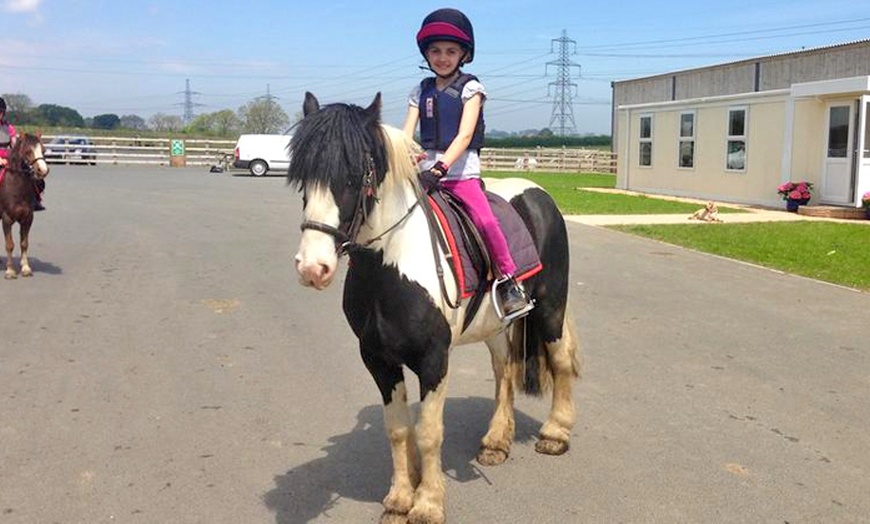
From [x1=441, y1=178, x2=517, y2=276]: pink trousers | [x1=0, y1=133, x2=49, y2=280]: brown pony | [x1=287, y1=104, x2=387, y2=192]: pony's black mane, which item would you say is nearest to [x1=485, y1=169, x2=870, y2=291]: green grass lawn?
[x1=441, y1=178, x2=517, y2=276]: pink trousers

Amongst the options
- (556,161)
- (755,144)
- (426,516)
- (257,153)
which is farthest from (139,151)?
(426,516)

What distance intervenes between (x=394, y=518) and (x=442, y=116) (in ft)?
6.57

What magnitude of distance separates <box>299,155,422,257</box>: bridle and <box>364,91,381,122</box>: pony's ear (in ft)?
0.62

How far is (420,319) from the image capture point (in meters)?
3.42

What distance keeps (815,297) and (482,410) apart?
18.1 ft

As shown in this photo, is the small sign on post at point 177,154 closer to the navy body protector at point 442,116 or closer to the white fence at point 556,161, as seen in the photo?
the white fence at point 556,161

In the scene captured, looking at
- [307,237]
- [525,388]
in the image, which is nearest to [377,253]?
[307,237]

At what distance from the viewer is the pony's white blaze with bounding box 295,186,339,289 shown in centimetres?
283

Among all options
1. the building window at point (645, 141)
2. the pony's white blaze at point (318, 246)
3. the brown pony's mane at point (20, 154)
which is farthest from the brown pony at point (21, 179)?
the building window at point (645, 141)

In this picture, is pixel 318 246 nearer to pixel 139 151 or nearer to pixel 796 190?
pixel 796 190

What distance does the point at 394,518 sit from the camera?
3645 millimetres

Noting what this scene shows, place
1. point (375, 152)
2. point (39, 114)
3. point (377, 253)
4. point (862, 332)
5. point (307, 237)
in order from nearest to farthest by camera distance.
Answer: point (307, 237) < point (375, 152) < point (377, 253) < point (862, 332) < point (39, 114)

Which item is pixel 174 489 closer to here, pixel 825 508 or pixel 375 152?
pixel 375 152

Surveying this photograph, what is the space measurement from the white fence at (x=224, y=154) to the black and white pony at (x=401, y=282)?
40139mm
